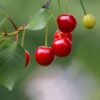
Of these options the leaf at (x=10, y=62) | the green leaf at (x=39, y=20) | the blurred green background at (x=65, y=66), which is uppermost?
the green leaf at (x=39, y=20)

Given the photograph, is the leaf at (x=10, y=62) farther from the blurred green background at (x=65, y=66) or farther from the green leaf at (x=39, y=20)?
the blurred green background at (x=65, y=66)

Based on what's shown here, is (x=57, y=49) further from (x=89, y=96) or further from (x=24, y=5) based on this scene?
(x=89, y=96)

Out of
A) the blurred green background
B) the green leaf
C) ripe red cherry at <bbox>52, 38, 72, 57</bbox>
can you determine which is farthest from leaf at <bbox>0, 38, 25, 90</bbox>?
the blurred green background

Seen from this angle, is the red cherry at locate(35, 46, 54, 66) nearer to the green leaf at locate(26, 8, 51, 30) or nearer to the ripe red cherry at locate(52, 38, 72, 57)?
the ripe red cherry at locate(52, 38, 72, 57)

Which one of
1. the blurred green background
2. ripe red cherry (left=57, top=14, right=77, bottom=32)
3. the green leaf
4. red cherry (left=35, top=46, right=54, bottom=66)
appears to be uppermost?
the green leaf

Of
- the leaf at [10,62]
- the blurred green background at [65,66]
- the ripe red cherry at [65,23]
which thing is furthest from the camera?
the blurred green background at [65,66]

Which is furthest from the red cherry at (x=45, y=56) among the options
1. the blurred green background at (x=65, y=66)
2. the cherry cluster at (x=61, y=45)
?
the blurred green background at (x=65, y=66)

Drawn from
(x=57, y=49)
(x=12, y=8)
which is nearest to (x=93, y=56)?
(x=12, y=8)

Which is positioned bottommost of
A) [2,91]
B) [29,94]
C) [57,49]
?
[29,94]
